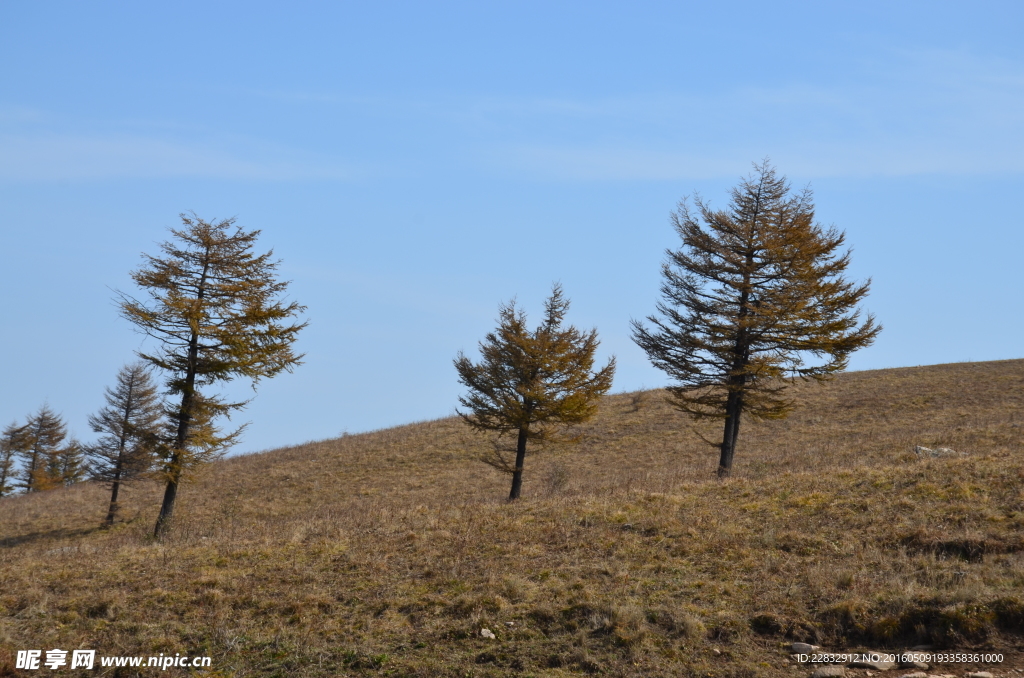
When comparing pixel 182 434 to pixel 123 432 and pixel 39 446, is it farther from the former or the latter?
pixel 39 446

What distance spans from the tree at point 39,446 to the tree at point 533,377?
44626 millimetres

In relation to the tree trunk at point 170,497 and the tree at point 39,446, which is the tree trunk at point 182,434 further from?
the tree at point 39,446

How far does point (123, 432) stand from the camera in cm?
3375

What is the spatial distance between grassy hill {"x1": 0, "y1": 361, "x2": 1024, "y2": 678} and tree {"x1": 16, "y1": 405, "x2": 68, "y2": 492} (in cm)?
4407

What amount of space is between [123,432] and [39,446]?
28.5m

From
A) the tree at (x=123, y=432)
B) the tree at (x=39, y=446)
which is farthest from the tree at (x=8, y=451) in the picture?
the tree at (x=123, y=432)

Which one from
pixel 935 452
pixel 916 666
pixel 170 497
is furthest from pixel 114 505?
pixel 916 666

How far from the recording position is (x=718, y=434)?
1550 inches

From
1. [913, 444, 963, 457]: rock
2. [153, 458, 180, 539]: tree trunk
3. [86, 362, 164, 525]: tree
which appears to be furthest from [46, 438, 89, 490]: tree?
[913, 444, 963, 457]: rock

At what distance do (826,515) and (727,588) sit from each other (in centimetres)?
428

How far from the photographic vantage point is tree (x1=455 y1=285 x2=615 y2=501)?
77.3 feet

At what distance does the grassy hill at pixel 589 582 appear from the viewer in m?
9.45

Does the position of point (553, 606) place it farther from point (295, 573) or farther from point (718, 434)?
point (718, 434)

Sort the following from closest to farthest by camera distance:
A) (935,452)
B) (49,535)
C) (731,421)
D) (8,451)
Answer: (935,452) → (731,421) → (49,535) → (8,451)
